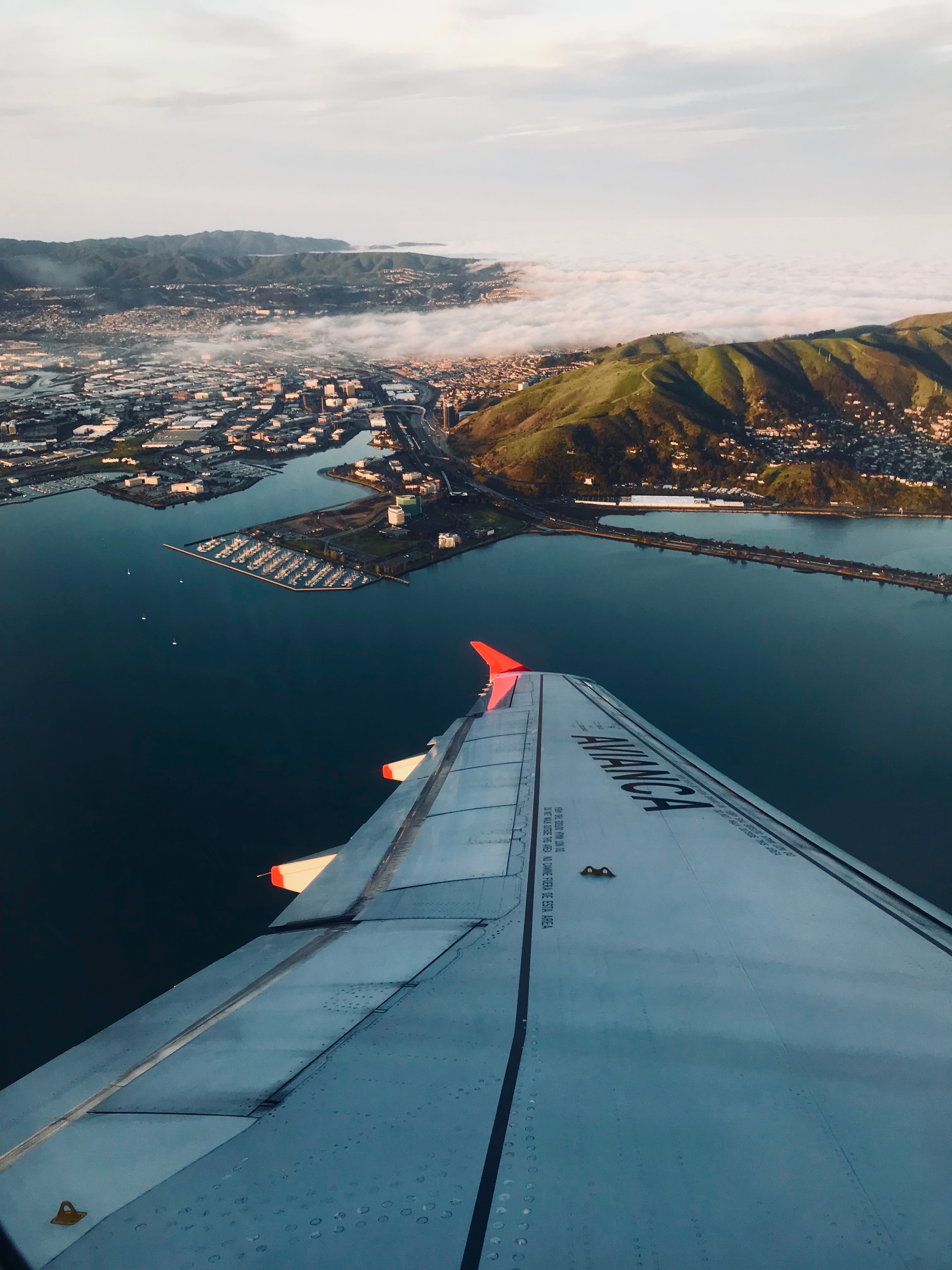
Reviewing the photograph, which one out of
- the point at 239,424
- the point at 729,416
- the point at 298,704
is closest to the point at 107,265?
the point at 239,424

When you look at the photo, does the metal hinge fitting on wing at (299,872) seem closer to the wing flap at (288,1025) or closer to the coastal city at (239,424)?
the wing flap at (288,1025)

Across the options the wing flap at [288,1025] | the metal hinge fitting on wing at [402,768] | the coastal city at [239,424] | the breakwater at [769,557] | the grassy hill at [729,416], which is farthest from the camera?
the grassy hill at [729,416]

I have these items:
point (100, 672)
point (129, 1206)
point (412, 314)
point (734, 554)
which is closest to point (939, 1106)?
point (129, 1206)

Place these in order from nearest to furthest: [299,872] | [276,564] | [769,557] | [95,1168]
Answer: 1. [95,1168]
2. [299,872]
3. [276,564]
4. [769,557]

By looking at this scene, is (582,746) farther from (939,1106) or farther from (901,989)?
(939,1106)

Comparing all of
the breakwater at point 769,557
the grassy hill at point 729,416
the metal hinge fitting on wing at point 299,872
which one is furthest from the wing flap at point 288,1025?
the grassy hill at point 729,416

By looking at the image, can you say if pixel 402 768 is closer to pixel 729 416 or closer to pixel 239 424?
pixel 239 424

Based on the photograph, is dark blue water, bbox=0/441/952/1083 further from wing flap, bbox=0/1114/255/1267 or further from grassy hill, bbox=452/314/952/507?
grassy hill, bbox=452/314/952/507
